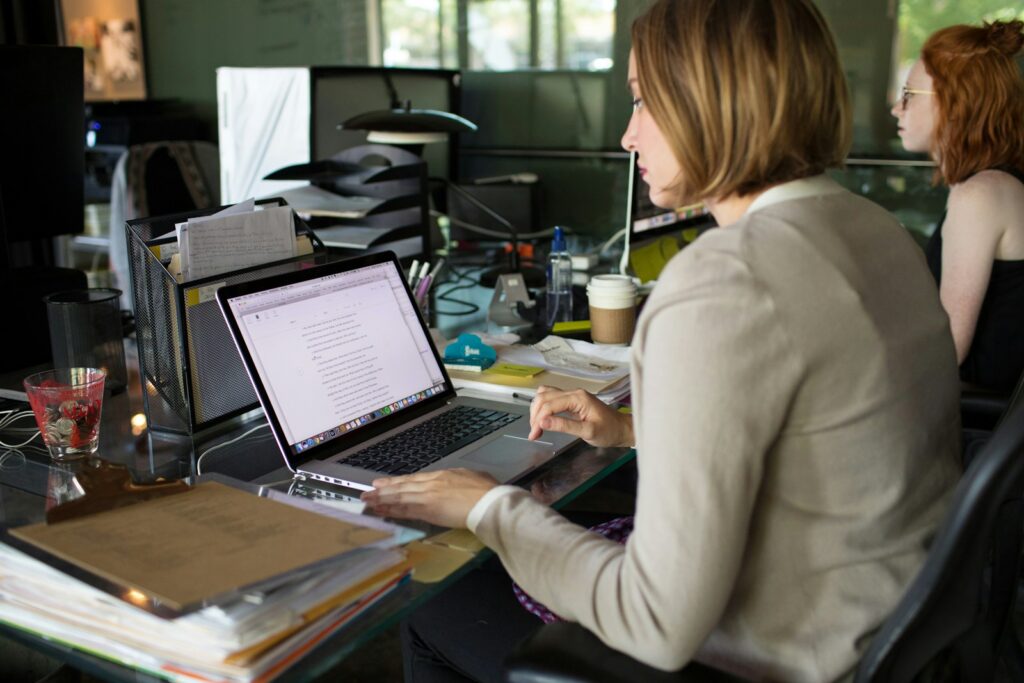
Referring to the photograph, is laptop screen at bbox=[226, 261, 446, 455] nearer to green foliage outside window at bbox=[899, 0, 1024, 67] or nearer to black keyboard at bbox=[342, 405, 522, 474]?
black keyboard at bbox=[342, 405, 522, 474]

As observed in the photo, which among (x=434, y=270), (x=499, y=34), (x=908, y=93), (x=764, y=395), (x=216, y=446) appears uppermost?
(x=499, y=34)

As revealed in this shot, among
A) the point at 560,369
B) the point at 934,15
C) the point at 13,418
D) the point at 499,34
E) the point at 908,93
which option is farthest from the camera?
the point at 499,34

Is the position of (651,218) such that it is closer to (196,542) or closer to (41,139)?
(41,139)

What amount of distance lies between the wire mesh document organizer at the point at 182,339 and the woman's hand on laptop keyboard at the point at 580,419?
48 cm

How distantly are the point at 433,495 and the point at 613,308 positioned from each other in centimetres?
91

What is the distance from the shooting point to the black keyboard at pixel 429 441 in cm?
135

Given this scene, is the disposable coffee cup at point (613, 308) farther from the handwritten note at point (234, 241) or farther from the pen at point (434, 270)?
the handwritten note at point (234, 241)

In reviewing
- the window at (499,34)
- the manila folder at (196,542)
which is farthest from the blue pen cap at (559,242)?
the window at (499,34)

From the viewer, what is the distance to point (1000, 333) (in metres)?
2.17

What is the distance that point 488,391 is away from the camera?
5.53 feet

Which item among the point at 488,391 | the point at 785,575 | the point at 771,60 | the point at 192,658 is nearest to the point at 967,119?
the point at 488,391

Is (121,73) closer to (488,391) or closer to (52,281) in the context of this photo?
(52,281)

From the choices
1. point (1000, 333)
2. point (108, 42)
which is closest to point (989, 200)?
point (1000, 333)

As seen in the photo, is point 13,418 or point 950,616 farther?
point 13,418
